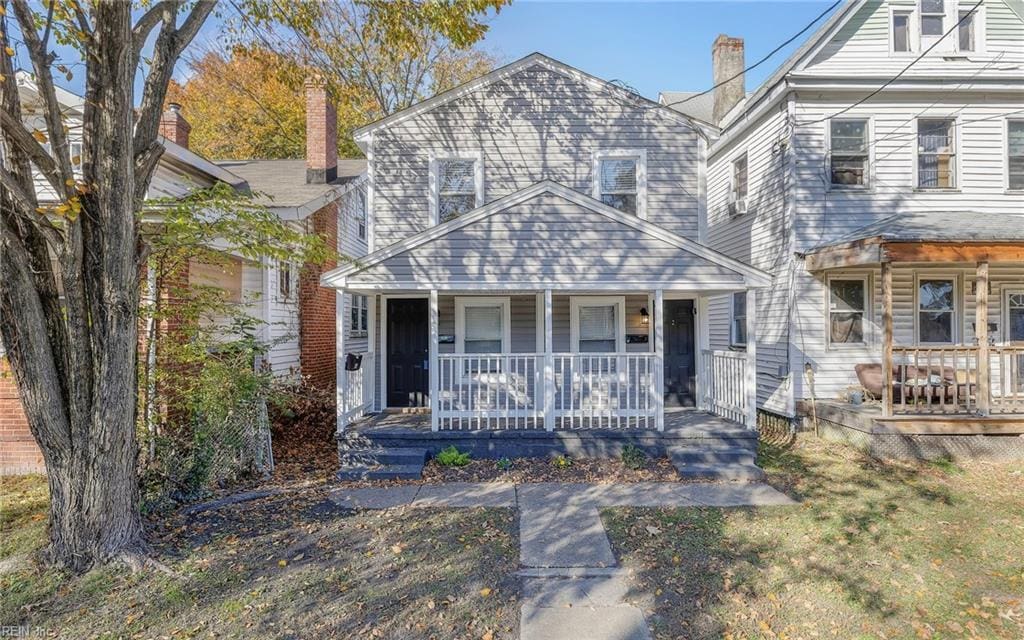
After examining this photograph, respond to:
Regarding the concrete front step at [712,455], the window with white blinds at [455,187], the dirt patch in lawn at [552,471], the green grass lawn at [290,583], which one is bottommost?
the green grass lawn at [290,583]

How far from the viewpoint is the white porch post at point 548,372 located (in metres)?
7.37

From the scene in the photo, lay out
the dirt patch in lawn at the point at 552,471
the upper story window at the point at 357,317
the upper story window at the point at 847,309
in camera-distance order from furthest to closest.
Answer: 1. the upper story window at the point at 357,317
2. the upper story window at the point at 847,309
3. the dirt patch in lawn at the point at 552,471

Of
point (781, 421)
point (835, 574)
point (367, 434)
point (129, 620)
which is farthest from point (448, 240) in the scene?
point (781, 421)

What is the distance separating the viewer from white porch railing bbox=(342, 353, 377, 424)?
758 cm

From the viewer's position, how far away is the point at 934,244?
771 cm

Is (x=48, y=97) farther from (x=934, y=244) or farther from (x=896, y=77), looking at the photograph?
(x=896, y=77)

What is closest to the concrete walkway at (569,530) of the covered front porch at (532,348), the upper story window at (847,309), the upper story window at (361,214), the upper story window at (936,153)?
the covered front porch at (532,348)

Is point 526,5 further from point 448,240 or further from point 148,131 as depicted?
point 148,131

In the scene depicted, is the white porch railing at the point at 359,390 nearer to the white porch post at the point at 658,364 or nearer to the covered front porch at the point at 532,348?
the covered front porch at the point at 532,348

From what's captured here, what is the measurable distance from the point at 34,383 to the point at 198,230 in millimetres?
1765

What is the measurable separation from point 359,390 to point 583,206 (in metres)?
4.62

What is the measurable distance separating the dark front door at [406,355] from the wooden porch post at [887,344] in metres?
7.50

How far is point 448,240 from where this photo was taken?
7.38m

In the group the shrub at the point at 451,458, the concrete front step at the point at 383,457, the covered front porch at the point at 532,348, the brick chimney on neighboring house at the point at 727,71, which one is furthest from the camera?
the brick chimney on neighboring house at the point at 727,71
